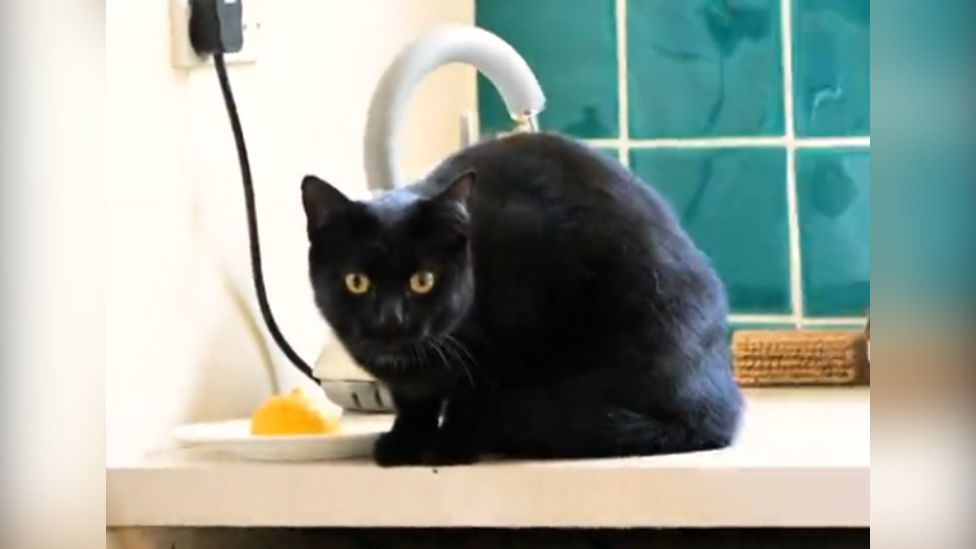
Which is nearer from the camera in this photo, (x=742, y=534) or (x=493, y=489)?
(x=493, y=489)

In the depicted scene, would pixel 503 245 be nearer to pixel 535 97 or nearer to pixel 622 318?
pixel 622 318

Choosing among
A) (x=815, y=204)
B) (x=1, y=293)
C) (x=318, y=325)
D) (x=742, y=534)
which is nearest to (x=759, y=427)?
(x=742, y=534)

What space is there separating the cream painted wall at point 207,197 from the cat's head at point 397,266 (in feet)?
0.51

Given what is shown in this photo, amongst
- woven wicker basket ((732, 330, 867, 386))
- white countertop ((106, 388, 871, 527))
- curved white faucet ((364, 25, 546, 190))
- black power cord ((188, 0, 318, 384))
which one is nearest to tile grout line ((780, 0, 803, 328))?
woven wicker basket ((732, 330, 867, 386))

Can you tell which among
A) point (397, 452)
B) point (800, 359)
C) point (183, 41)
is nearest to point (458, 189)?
point (397, 452)

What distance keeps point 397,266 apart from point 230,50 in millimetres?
328

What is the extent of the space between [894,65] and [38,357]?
0.41 m

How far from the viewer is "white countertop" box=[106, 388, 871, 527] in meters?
0.78

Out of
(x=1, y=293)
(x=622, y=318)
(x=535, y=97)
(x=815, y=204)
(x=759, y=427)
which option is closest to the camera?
(x=1, y=293)

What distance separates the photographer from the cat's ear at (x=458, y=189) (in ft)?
2.88

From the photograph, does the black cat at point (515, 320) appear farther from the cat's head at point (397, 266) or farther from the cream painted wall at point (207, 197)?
the cream painted wall at point (207, 197)

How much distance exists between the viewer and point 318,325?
1441mm

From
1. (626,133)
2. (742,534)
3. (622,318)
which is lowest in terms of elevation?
(742,534)

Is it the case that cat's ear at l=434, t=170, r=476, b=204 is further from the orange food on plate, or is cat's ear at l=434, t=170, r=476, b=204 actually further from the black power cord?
the black power cord
